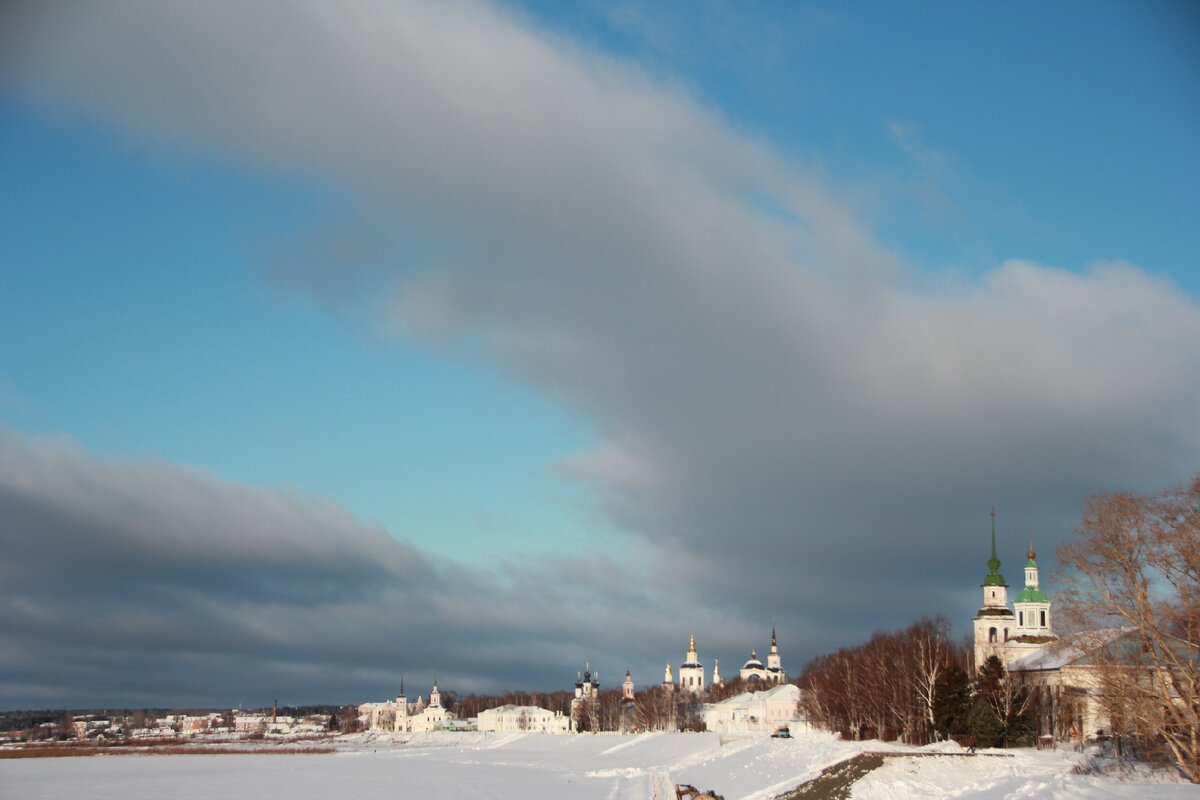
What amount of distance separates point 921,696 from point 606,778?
819 inches

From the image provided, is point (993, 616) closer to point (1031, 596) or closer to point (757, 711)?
point (1031, 596)

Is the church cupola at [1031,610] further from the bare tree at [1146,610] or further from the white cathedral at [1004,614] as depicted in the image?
the bare tree at [1146,610]

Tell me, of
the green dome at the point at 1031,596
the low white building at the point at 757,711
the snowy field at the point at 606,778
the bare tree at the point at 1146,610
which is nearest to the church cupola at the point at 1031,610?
the green dome at the point at 1031,596

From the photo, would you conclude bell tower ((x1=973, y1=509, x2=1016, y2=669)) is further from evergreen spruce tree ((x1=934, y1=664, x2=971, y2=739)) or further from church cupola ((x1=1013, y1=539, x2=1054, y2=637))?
evergreen spruce tree ((x1=934, y1=664, x2=971, y2=739))

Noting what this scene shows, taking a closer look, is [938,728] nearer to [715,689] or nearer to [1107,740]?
[1107,740]

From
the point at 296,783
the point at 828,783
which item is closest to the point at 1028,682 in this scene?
the point at 828,783

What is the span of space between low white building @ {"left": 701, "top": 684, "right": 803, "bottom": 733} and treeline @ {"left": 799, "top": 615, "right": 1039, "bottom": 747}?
3749 cm

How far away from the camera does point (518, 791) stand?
Result: 5119cm

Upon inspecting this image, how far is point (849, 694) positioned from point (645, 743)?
100ft

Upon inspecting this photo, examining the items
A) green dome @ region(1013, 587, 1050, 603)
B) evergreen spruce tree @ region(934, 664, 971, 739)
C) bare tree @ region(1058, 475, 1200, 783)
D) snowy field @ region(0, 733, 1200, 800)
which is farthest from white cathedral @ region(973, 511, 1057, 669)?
bare tree @ region(1058, 475, 1200, 783)

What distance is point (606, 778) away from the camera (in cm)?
6141

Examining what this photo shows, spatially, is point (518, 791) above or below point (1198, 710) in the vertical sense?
below

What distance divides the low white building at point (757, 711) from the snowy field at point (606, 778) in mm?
46760

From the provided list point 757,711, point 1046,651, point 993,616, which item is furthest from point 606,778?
point 757,711
